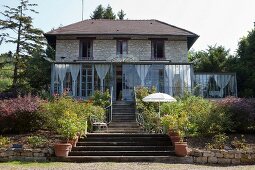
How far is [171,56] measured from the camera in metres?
29.2

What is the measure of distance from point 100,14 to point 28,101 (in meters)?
29.8

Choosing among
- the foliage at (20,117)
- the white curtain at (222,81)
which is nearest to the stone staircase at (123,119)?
the foliage at (20,117)

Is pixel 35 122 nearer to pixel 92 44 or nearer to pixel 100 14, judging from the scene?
pixel 92 44

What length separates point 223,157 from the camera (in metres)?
11.6

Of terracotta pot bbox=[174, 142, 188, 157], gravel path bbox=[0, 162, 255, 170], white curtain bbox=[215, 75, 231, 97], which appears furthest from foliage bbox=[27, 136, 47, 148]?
white curtain bbox=[215, 75, 231, 97]

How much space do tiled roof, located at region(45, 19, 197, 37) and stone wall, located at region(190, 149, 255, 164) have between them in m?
18.2

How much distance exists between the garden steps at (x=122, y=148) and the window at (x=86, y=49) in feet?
53.1

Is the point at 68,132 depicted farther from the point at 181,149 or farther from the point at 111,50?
the point at 111,50

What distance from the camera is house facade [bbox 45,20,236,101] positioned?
25.3 metres

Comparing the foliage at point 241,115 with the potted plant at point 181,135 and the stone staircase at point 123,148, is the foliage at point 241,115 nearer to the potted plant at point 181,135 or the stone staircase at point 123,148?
the potted plant at point 181,135

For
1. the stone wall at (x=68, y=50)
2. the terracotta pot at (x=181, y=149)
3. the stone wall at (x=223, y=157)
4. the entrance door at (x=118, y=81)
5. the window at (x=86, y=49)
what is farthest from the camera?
the window at (x=86, y=49)

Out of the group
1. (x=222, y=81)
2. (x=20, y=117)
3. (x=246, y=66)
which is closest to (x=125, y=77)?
(x=222, y=81)

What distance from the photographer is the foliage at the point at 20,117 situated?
48.7 feet

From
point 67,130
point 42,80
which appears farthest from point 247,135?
point 42,80
